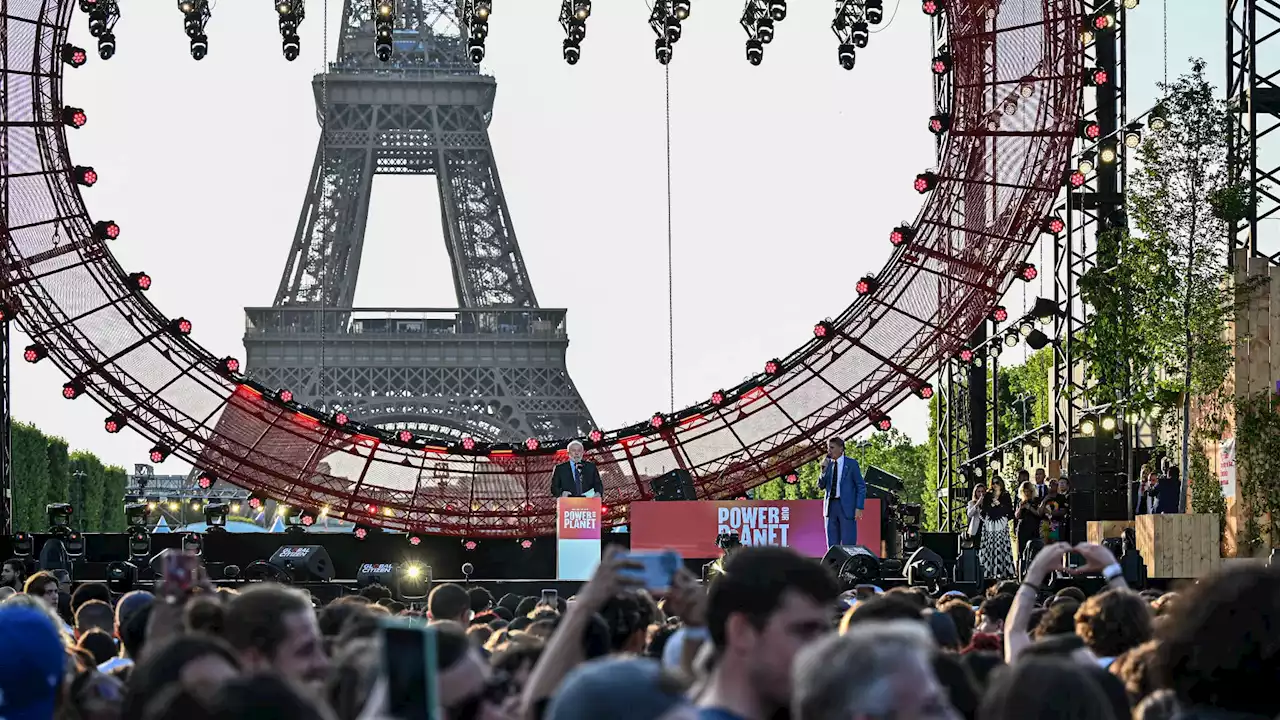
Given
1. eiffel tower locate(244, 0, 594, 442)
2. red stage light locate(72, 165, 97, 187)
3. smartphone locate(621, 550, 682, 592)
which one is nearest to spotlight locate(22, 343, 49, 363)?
red stage light locate(72, 165, 97, 187)

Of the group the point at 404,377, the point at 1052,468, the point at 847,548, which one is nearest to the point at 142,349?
the point at 847,548

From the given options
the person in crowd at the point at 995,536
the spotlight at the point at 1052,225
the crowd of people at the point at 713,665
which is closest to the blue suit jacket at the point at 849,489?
the person in crowd at the point at 995,536

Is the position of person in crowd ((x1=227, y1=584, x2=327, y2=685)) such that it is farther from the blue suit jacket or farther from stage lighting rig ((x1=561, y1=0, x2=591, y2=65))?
stage lighting rig ((x1=561, y1=0, x2=591, y2=65))

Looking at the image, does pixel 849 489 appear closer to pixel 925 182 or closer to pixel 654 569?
pixel 925 182

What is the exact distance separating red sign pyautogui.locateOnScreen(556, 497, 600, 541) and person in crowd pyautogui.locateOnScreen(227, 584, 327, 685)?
16.0m

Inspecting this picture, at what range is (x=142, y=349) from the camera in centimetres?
2442

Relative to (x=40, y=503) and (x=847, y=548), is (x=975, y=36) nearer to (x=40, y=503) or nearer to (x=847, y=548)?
(x=847, y=548)

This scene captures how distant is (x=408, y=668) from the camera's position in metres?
3.41

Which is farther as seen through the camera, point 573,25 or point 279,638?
point 573,25

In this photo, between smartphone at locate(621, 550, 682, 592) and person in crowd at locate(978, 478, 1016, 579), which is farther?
person in crowd at locate(978, 478, 1016, 579)

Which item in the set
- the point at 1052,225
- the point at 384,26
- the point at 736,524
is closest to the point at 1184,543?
the point at 1052,225

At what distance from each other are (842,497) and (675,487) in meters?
4.20

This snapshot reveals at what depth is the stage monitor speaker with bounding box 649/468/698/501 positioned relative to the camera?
24.2 m

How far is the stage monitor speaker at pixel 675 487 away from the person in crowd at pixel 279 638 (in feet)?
62.9
